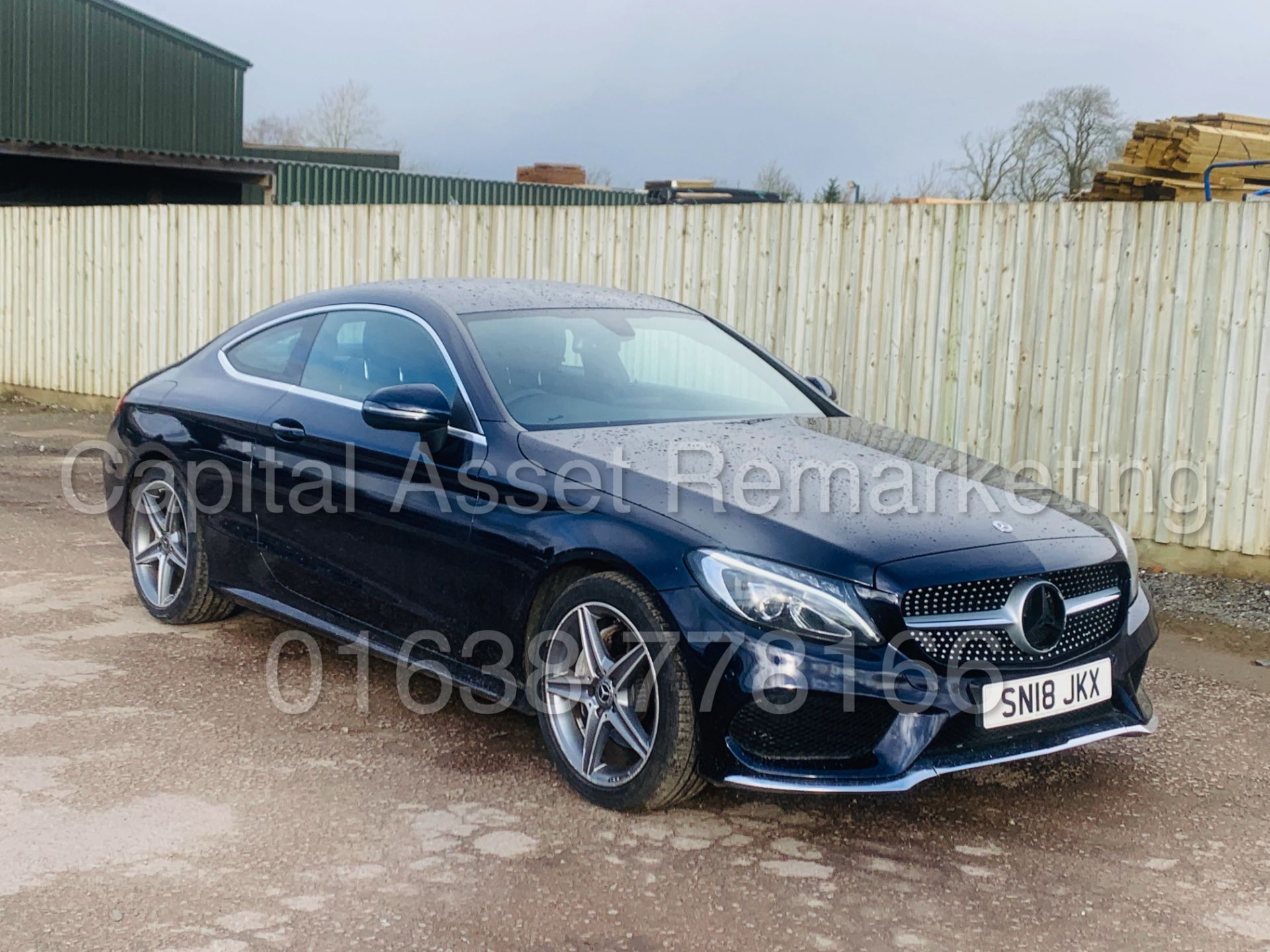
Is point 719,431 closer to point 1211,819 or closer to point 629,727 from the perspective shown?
point 629,727

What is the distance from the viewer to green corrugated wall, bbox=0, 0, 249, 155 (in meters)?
23.8

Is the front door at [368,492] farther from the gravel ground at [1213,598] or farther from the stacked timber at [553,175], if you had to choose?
the stacked timber at [553,175]

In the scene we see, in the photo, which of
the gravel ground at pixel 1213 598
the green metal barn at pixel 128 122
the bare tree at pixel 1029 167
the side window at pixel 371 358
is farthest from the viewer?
the bare tree at pixel 1029 167

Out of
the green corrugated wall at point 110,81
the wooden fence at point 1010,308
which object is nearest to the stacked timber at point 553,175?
the green corrugated wall at point 110,81

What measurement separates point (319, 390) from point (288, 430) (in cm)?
19

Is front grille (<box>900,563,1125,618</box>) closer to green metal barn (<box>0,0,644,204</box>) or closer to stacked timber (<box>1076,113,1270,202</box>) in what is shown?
stacked timber (<box>1076,113,1270,202</box>)

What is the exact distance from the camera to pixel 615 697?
4.05m

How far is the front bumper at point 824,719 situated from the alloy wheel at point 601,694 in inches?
8.0

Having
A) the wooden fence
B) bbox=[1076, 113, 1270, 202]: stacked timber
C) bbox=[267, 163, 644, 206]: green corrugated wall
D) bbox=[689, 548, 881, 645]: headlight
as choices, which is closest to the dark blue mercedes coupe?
bbox=[689, 548, 881, 645]: headlight

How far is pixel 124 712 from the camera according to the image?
194 inches

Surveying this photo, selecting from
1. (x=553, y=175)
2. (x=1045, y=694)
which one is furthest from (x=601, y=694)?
(x=553, y=175)

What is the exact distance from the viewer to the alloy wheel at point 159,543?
598 centimetres

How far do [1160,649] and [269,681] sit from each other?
3978mm

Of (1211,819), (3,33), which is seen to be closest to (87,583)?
(1211,819)
